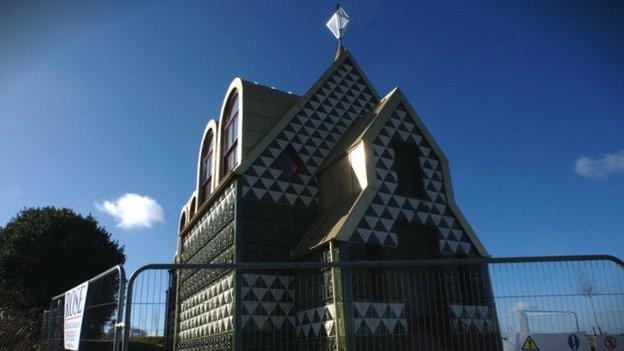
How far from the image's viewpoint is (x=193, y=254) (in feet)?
58.3

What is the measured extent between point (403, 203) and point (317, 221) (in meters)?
2.50

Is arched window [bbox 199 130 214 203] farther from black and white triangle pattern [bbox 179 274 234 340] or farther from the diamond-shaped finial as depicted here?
the diamond-shaped finial

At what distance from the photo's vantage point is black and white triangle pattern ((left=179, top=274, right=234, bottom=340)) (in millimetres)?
12685

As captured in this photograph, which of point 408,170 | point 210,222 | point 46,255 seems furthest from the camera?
point 46,255

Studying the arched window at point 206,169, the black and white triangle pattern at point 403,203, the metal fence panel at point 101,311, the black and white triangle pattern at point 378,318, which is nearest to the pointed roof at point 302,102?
the black and white triangle pattern at point 403,203

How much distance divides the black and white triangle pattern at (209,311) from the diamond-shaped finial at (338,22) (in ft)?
38.0

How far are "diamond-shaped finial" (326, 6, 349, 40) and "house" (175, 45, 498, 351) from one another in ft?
10.9

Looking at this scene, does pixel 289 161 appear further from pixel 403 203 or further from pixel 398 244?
pixel 398 244

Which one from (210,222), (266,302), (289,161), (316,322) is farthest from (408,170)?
(210,222)

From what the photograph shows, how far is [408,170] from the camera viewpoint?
14.3 meters

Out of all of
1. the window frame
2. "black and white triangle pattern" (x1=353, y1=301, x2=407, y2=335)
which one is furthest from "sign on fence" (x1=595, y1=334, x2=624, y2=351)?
the window frame

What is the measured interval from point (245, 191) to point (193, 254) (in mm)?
5361

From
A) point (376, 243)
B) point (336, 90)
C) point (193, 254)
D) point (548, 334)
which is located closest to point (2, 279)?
point (193, 254)

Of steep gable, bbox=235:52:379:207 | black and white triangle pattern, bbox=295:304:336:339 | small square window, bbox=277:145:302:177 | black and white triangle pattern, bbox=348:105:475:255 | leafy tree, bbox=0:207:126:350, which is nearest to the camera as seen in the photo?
black and white triangle pattern, bbox=295:304:336:339
